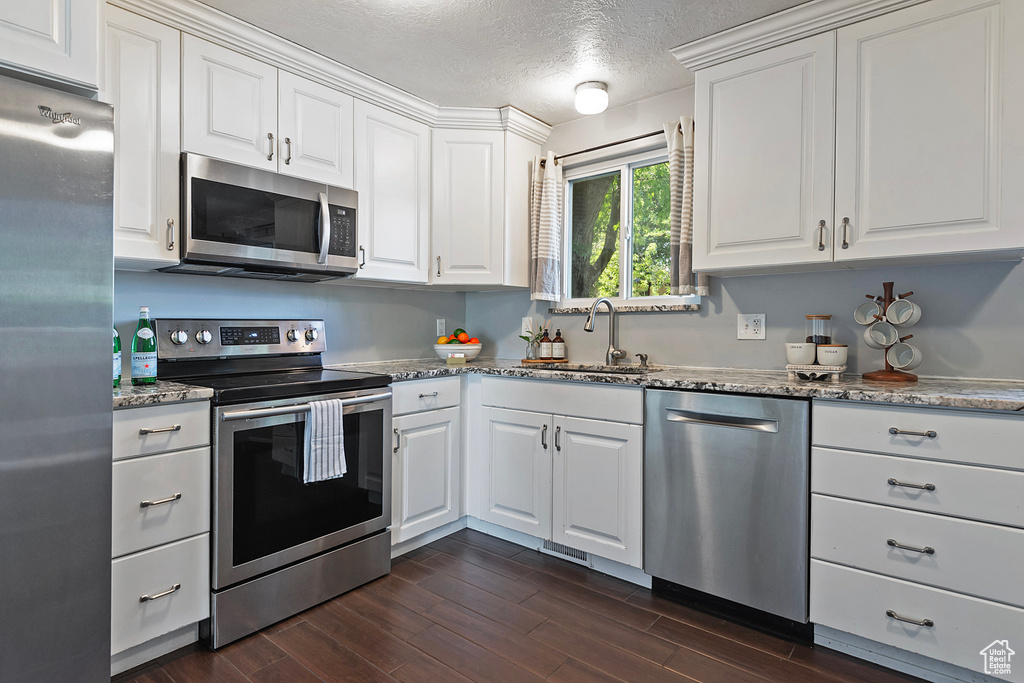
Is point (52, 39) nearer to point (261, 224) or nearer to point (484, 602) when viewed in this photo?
point (261, 224)

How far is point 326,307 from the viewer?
2848 millimetres

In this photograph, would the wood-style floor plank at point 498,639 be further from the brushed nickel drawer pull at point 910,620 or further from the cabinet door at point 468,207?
the cabinet door at point 468,207

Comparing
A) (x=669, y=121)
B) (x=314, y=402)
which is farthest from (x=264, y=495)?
(x=669, y=121)

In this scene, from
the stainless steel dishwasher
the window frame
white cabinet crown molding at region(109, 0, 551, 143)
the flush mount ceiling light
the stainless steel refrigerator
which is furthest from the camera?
the window frame

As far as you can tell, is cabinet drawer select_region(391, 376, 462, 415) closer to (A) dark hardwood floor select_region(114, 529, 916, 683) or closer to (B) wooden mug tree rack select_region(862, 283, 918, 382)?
(A) dark hardwood floor select_region(114, 529, 916, 683)

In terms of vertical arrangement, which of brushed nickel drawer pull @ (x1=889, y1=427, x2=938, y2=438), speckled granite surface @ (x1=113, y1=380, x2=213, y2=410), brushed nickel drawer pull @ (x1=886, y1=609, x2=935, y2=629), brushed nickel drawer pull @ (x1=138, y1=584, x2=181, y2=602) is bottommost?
brushed nickel drawer pull @ (x1=886, y1=609, x2=935, y2=629)

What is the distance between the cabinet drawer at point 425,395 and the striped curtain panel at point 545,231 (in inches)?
29.7

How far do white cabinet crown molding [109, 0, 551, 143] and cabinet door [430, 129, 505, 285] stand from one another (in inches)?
3.3

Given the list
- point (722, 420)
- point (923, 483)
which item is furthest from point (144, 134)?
point (923, 483)

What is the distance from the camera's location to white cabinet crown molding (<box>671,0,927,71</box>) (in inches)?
78.5

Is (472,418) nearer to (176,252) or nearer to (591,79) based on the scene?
(176,252)

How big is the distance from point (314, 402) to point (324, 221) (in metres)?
0.82

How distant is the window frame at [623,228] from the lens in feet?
9.57

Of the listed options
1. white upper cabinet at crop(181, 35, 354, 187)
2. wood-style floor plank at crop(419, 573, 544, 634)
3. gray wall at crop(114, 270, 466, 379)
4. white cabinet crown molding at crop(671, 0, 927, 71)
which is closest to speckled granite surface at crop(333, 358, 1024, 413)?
gray wall at crop(114, 270, 466, 379)
